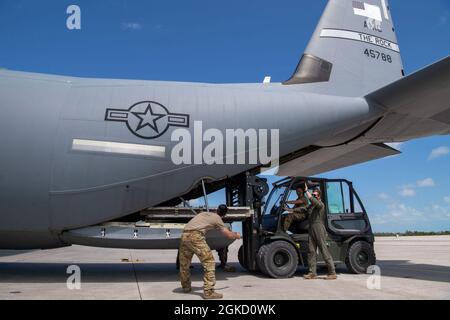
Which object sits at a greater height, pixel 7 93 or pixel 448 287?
pixel 7 93

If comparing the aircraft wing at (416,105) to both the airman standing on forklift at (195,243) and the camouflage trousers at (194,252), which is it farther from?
the camouflage trousers at (194,252)

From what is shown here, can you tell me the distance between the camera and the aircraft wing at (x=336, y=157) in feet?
33.7

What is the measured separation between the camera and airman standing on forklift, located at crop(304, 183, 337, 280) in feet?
26.6

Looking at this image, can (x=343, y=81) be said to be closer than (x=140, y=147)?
No

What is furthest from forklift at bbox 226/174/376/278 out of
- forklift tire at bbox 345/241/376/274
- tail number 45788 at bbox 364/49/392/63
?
tail number 45788 at bbox 364/49/392/63

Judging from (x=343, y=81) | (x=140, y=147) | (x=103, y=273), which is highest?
(x=343, y=81)

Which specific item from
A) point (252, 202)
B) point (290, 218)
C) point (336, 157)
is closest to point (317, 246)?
point (290, 218)

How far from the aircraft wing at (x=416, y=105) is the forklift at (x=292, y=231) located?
179 cm

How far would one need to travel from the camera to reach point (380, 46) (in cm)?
1049

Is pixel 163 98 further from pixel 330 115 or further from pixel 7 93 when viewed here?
pixel 330 115

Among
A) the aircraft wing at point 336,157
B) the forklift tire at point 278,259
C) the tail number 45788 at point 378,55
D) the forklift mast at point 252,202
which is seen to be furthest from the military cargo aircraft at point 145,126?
the forklift tire at point 278,259

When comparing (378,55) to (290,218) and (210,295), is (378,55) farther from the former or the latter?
(210,295)
